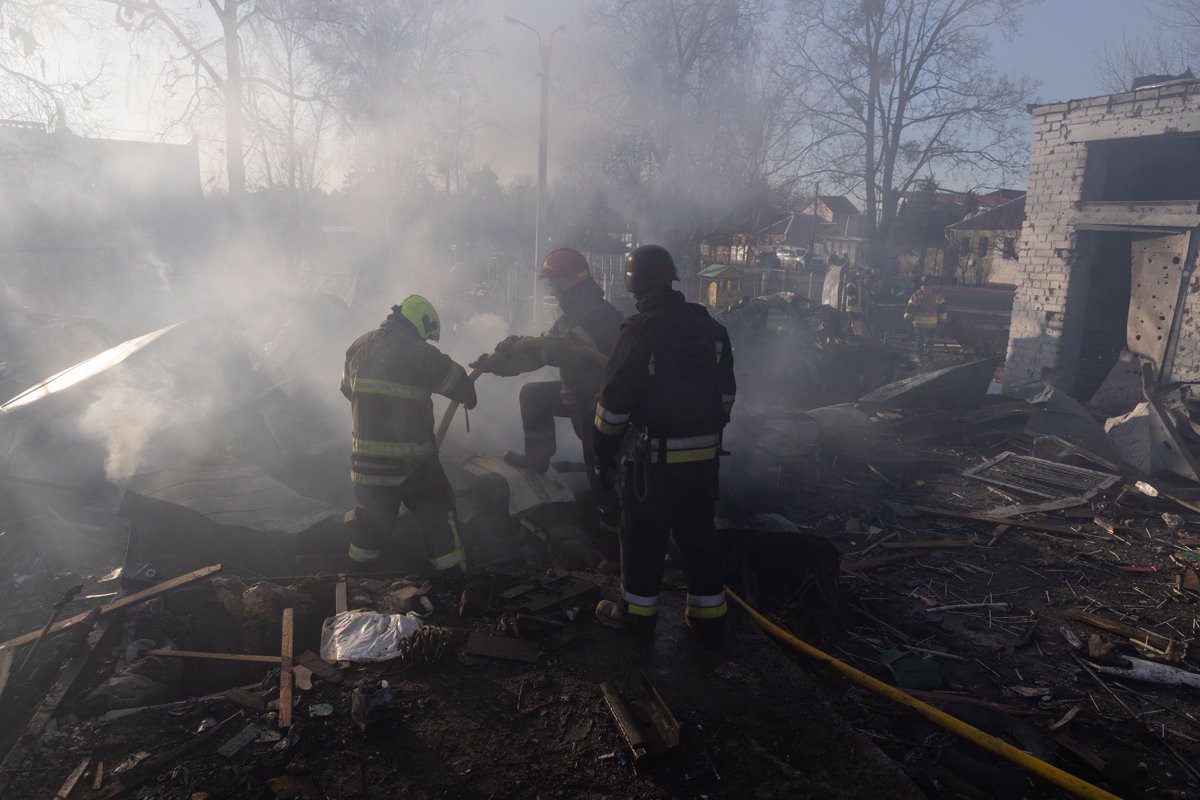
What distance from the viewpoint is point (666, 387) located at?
3.33 metres

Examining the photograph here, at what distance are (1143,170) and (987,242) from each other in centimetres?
2716

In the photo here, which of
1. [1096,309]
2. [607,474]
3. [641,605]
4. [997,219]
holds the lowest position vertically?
[641,605]

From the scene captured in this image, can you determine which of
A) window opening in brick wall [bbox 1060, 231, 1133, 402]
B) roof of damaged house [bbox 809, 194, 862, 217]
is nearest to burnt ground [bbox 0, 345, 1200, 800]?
window opening in brick wall [bbox 1060, 231, 1133, 402]

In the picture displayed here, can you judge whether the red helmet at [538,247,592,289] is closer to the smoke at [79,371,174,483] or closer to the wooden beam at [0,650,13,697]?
the wooden beam at [0,650,13,697]

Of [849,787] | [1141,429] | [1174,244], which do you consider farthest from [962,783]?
[1174,244]

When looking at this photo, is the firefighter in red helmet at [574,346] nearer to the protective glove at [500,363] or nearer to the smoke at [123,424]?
the protective glove at [500,363]

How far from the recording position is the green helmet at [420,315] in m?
4.33

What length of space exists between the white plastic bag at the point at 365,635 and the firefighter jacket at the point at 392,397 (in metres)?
0.99

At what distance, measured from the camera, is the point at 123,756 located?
8.86 ft

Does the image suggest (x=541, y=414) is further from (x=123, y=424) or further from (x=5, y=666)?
(x=123, y=424)

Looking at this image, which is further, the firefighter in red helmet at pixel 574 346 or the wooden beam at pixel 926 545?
the wooden beam at pixel 926 545

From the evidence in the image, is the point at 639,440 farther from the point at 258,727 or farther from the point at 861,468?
the point at 861,468

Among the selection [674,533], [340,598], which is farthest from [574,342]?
[340,598]

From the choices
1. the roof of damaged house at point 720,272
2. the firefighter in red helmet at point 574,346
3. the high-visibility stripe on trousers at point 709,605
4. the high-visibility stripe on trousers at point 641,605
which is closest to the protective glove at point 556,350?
the firefighter in red helmet at point 574,346
